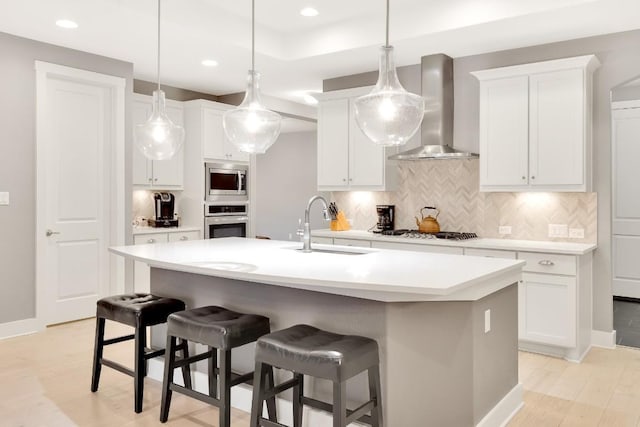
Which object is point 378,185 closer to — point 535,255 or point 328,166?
point 328,166

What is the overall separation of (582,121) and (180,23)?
3.40 metres

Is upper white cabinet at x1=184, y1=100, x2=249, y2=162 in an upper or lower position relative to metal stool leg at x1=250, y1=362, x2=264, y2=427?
upper

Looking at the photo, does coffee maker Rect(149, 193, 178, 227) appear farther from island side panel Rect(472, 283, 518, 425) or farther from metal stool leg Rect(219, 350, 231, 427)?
island side panel Rect(472, 283, 518, 425)

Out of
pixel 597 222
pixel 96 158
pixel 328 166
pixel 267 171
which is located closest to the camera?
pixel 597 222

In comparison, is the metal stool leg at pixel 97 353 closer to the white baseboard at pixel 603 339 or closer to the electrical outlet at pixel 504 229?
the electrical outlet at pixel 504 229

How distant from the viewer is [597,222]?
4359 millimetres

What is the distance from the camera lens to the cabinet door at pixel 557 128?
4.16 metres

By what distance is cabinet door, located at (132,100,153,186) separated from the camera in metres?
5.84

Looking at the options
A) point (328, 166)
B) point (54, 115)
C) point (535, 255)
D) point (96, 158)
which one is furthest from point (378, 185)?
point (54, 115)

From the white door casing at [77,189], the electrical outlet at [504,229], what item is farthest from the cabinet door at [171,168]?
the electrical outlet at [504,229]

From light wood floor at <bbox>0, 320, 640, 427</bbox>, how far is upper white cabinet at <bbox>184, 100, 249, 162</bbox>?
2.92 meters

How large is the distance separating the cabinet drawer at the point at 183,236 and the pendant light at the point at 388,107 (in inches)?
149

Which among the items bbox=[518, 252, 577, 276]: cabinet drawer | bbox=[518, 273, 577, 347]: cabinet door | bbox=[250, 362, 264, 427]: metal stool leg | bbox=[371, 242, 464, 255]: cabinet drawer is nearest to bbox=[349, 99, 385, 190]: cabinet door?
bbox=[371, 242, 464, 255]: cabinet drawer

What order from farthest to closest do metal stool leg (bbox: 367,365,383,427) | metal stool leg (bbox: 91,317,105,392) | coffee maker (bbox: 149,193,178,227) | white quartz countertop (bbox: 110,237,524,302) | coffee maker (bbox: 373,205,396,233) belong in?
coffee maker (bbox: 149,193,178,227), coffee maker (bbox: 373,205,396,233), metal stool leg (bbox: 91,317,105,392), metal stool leg (bbox: 367,365,383,427), white quartz countertop (bbox: 110,237,524,302)
